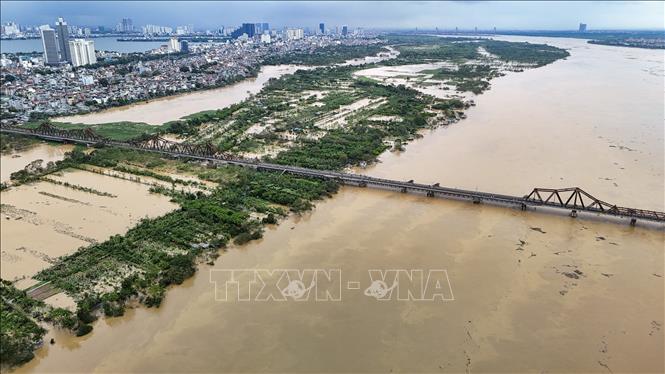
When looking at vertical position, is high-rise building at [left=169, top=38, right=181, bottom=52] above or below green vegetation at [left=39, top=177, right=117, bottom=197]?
above

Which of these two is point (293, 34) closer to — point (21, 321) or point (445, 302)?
point (445, 302)

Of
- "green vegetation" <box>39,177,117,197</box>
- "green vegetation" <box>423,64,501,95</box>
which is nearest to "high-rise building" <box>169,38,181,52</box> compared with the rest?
"green vegetation" <box>423,64,501,95</box>

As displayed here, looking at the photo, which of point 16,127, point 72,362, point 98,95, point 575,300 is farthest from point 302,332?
point 98,95

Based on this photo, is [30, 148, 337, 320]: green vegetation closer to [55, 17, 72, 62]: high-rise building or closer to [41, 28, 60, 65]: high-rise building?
[41, 28, 60, 65]: high-rise building

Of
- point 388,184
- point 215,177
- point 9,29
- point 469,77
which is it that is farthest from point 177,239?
point 9,29

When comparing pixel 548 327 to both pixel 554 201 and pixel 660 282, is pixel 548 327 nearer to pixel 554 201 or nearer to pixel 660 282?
pixel 660 282

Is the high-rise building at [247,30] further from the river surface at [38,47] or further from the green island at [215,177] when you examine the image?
the green island at [215,177]
